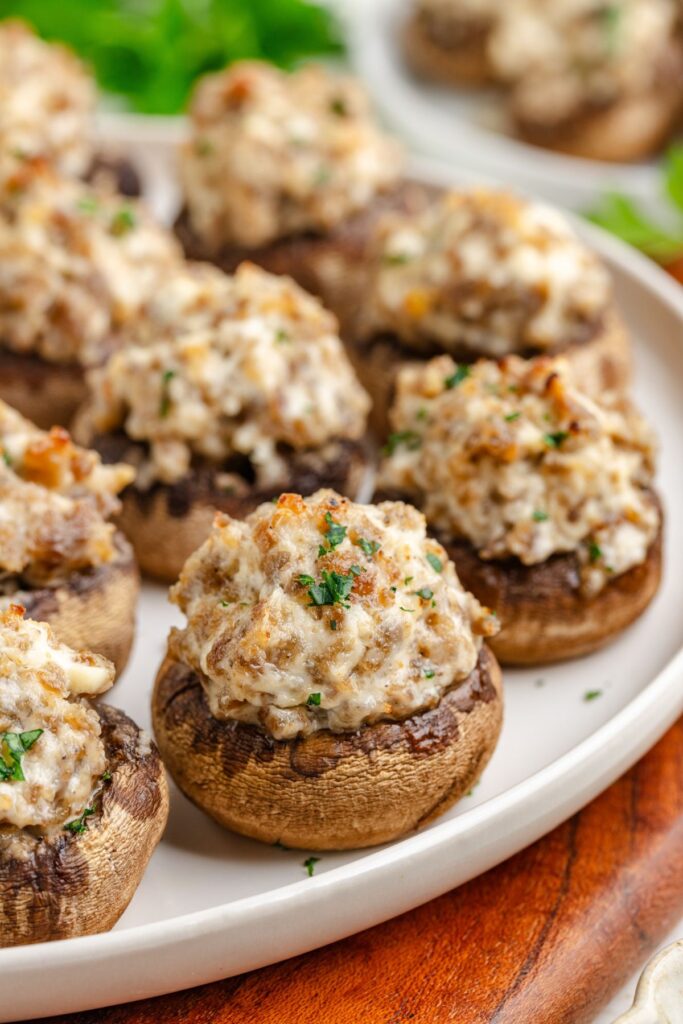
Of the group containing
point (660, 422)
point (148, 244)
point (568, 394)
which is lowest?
point (148, 244)

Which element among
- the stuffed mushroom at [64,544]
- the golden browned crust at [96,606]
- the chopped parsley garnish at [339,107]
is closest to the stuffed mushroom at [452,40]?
the chopped parsley garnish at [339,107]

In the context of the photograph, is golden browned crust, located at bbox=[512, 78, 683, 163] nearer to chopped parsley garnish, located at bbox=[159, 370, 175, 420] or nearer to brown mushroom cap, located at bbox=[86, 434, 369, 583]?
brown mushroom cap, located at bbox=[86, 434, 369, 583]

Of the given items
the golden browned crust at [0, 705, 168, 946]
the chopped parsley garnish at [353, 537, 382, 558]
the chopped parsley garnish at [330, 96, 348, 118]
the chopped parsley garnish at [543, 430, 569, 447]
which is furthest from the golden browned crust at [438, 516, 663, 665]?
the chopped parsley garnish at [330, 96, 348, 118]

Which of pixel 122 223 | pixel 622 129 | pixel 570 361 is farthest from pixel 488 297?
pixel 622 129

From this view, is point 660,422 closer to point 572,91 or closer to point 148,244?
point 148,244

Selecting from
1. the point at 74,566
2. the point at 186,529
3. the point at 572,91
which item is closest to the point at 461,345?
the point at 186,529
